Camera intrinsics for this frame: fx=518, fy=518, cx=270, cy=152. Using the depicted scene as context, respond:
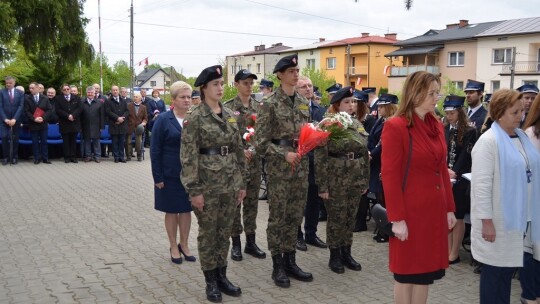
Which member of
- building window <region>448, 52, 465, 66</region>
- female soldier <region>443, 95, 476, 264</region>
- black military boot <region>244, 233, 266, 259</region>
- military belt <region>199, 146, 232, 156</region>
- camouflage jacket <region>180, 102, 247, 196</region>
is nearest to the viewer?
camouflage jacket <region>180, 102, 247, 196</region>

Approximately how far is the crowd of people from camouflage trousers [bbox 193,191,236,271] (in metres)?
0.01

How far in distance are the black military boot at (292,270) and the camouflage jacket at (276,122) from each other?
113 centimetres

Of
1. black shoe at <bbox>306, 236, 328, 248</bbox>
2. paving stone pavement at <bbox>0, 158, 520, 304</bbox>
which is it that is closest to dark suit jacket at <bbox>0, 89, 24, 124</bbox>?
paving stone pavement at <bbox>0, 158, 520, 304</bbox>

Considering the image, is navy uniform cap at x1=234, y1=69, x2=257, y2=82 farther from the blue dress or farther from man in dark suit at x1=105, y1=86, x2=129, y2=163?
man in dark suit at x1=105, y1=86, x2=129, y2=163

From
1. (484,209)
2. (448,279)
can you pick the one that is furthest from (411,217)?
(448,279)

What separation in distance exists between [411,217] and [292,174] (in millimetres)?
1898

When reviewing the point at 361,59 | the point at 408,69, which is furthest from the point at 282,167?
the point at 361,59

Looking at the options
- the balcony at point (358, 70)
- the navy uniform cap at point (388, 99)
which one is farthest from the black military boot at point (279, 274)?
the balcony at point (358, 70)

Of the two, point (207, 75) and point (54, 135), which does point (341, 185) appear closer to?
point (207, 75)

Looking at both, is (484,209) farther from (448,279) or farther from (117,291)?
(117,291)

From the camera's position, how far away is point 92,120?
583 inches

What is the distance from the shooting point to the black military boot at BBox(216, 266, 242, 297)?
16.5ft

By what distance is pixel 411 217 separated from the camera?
3680 mm

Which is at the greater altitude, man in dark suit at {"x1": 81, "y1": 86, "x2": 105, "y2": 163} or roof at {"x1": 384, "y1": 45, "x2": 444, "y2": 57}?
roof at {"x1": 384, "y1": 45, "x2": 444, "y2": 57}
